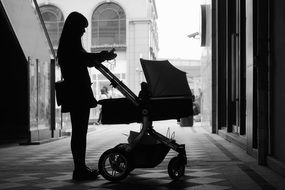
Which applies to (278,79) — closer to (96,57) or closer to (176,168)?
(176,168)

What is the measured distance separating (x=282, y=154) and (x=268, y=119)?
69 cm

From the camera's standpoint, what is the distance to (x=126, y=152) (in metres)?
4.58

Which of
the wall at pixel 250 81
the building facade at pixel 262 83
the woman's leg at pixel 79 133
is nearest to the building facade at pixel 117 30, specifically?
the building facade at pixel 262 83

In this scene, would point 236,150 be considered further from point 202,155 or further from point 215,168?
point 215,168

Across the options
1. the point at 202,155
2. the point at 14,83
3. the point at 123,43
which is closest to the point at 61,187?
the point at 202,155

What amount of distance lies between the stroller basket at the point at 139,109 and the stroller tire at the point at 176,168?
0.47 m

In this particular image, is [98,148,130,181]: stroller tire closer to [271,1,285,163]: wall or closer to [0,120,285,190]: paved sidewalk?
[0,120,285,190]: paved sidewalk

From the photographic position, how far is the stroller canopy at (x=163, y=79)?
4465mm

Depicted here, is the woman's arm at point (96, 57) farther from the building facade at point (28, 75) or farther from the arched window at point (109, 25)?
the arched window at point (109, 25)

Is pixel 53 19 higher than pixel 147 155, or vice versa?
pixel 53 19

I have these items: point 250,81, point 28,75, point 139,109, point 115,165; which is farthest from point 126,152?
point 28,75

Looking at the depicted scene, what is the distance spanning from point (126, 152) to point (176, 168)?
1.73 ft

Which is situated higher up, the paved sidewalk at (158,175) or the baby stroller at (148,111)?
the baby stroller at (148,111)

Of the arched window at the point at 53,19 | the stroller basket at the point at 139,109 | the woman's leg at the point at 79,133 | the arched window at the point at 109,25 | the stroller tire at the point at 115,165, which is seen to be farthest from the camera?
the arched window at the point at 53,19
